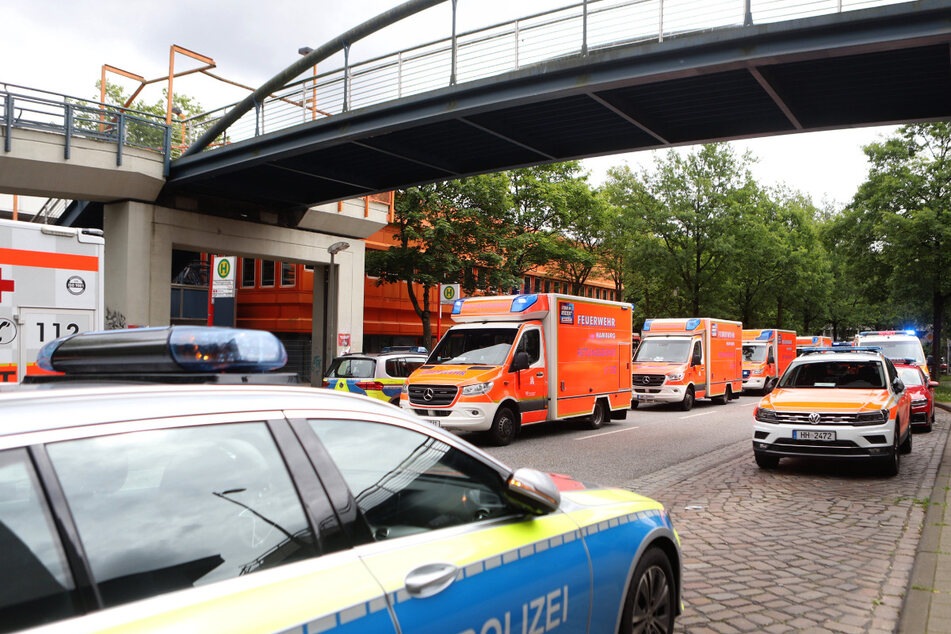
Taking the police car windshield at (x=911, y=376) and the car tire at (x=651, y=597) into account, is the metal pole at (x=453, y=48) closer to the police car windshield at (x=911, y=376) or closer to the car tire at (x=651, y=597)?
the police car windshield at (x=911, y=376)

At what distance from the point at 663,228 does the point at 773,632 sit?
119 ft

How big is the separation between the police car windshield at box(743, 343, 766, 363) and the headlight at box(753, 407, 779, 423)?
22.8m

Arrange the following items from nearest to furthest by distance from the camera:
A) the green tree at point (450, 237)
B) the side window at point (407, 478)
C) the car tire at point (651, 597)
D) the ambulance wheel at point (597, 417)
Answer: the side window at point (407, 478), the car tire at point (651, 597), the ambulance wheel at point (597, 417), the green tree at point (450, 237)

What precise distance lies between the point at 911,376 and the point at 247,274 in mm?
32954

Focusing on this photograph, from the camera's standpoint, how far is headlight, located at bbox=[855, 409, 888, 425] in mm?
9430

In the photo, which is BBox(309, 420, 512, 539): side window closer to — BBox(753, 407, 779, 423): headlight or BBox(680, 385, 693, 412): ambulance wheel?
BBox(753, 407, 779, 423): headlight

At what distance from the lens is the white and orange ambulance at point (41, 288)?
8.66 metres

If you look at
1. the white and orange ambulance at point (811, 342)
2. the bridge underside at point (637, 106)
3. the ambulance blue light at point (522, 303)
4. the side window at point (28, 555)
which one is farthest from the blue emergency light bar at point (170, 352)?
the white and orange ambulance at point (811, 342)

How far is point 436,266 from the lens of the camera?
3098 cm

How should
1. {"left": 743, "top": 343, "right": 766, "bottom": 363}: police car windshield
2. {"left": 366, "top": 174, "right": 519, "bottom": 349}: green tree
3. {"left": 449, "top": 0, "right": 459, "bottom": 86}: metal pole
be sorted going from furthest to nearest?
{"left": 743, "top": 343, "right": 766, "bottom": 363}: police car windshield → {"left": 366, "top": 174, "right": 519, "bottom": 349}: green tree → {"left": 449, "top": 0, "right": 459, "bottom": 86}: metal pole

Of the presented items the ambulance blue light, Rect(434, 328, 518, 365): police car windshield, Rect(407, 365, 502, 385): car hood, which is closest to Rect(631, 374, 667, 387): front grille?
the ambulance blue light

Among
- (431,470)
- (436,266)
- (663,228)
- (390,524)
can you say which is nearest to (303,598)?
(390,524)

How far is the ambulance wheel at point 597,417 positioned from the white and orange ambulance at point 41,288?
411 inches

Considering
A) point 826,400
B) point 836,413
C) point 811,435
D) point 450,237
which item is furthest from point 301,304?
point 836,413
